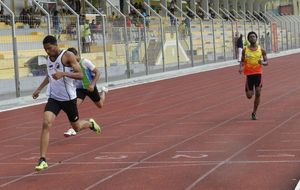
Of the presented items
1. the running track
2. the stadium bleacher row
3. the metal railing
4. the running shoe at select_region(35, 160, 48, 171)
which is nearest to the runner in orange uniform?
the running track

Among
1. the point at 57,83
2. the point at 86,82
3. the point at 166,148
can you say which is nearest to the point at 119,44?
the point at 86,82

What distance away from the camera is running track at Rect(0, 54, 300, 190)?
7.66 metres

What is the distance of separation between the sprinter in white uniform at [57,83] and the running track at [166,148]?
22.0 inches

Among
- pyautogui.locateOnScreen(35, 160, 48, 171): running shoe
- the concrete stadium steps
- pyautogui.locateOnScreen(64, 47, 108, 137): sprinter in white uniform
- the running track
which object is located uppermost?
the concrete stadium steps

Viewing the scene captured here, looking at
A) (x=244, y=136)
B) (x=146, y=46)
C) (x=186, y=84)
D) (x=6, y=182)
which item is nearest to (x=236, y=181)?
(x=6, y=182)

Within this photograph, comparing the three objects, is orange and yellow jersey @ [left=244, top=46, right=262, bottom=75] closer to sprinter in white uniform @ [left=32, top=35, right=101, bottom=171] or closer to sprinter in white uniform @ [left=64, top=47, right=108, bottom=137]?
sprinter in white uniform @ [left=64, top=47, right=108, bottom=137]

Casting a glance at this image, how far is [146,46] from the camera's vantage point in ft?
98.3

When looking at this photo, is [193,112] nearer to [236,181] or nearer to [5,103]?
[5,103]

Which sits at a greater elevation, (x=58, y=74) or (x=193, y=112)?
(x=58, y=74)

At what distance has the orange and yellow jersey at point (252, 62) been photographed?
13.4 metres

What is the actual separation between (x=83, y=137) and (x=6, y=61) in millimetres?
9491

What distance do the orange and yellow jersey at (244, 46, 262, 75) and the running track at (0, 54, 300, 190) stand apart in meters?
0.98

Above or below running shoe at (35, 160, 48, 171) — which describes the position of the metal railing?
above

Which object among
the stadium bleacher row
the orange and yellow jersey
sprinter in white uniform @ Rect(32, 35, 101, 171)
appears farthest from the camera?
the stadium bleacher row
